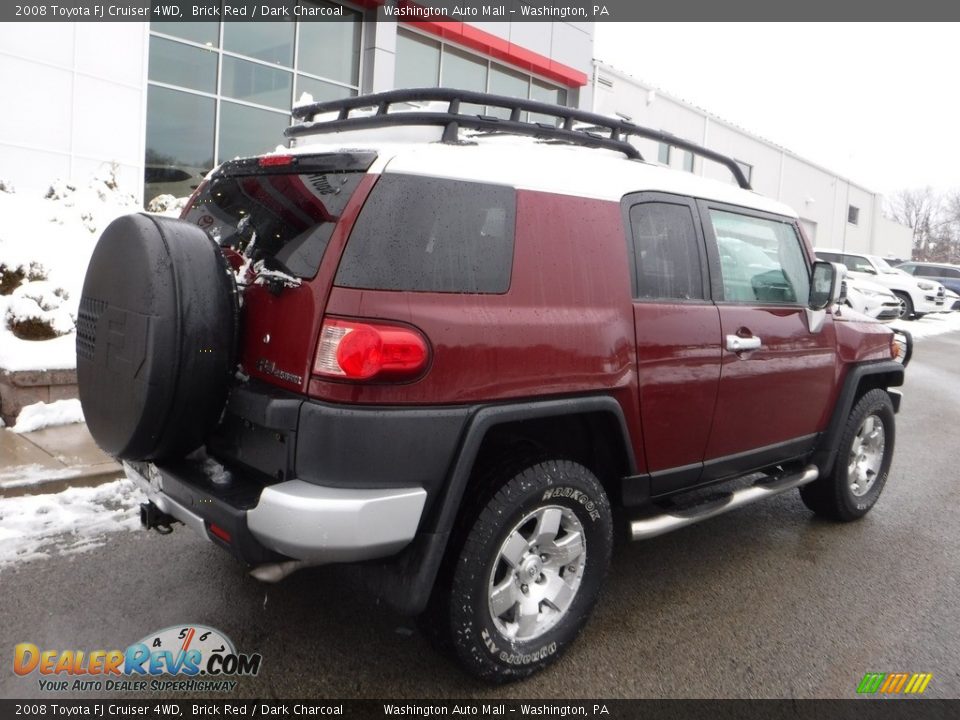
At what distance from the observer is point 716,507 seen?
12.0ft

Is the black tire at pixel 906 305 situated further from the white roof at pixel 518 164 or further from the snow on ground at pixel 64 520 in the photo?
the snow on ground at pixel 64 520

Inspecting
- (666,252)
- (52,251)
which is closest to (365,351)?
(666,252)

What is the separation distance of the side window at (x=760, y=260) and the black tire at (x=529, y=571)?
4.55 ft

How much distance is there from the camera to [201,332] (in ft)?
8.46

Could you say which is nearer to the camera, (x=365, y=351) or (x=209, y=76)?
(x=365, y=351)

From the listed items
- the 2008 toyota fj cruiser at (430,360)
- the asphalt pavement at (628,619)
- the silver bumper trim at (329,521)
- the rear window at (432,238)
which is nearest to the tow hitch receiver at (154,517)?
the 2008 toyota fj cruiser at (430,360)

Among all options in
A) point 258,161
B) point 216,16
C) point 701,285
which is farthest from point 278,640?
point 216,16

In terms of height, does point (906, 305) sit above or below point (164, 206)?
below

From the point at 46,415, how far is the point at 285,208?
3815mm

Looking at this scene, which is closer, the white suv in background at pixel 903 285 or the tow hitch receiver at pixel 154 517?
the tow hitch receiver at pixel 154 517

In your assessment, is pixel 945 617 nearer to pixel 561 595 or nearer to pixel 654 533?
pixel 654 533

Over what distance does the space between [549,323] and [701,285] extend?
1083 millimetres

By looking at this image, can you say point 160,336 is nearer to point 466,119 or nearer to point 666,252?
point 466,119

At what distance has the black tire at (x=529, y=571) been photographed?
2.69 m
